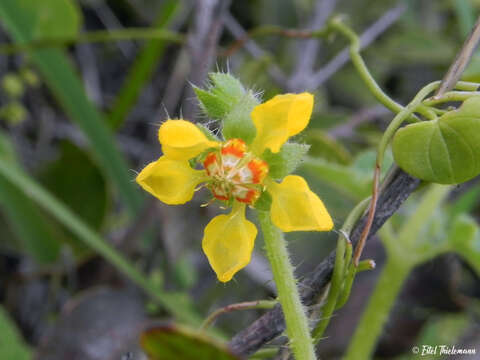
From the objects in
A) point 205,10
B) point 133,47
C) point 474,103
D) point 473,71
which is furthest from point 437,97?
point 133,47

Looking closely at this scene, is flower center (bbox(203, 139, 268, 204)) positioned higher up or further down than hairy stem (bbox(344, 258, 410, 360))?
further down

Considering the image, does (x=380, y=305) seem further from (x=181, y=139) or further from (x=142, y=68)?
(x=142, y=68)

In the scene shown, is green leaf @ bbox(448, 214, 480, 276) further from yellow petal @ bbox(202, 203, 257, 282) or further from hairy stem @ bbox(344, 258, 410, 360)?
yellow petal @ bbox(202, 203, 257, 282)

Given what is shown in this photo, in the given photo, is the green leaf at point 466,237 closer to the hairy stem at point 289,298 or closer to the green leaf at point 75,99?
the hairy stem at point 289,298

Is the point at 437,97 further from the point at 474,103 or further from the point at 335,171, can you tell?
the point at 335,171

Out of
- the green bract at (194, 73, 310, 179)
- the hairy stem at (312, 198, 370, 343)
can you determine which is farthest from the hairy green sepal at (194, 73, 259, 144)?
the hairy stem at (312, 198, 370, 343)

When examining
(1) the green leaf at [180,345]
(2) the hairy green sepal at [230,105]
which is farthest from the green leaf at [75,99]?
(1) the green leaf at [180,345]

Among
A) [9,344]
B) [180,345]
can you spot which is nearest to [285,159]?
[180,345]
